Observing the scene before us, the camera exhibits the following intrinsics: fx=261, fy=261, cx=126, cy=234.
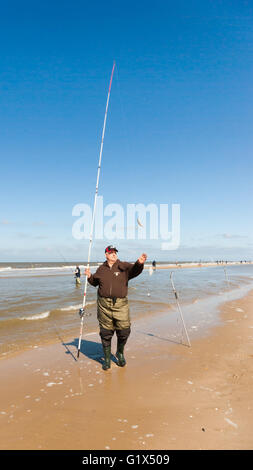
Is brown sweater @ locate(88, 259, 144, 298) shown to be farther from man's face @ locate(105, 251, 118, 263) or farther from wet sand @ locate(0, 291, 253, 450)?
wet sand @ locate(0, 291, 253, 450)

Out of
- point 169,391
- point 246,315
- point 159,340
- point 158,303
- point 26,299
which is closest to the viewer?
point 169,391

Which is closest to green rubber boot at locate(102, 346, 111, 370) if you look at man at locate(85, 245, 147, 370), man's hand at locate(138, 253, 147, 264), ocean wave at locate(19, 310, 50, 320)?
man at locate(85, 245, 147, 370)

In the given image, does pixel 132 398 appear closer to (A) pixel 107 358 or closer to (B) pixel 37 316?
(A) pixel 107 358

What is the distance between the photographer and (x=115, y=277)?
6012mm

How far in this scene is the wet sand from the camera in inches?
139

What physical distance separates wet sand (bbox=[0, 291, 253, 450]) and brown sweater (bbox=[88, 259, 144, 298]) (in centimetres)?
179

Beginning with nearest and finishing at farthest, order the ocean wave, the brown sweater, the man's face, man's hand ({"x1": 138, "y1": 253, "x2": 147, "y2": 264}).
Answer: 1. man's hand ({"x1": 138, "y1": 253, "x2": 147, "y2": 264})
2. the brown sweater
3. the man's face
4. the ocean wave

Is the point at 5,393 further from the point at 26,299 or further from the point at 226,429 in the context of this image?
the point at 26,299

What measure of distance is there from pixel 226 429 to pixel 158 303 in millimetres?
11880

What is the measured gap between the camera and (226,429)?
3658 mm

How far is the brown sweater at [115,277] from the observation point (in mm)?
5941

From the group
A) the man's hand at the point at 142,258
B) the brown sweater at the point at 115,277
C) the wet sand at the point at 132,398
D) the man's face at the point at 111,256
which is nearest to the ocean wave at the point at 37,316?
the wet sand at the point at 132,398
